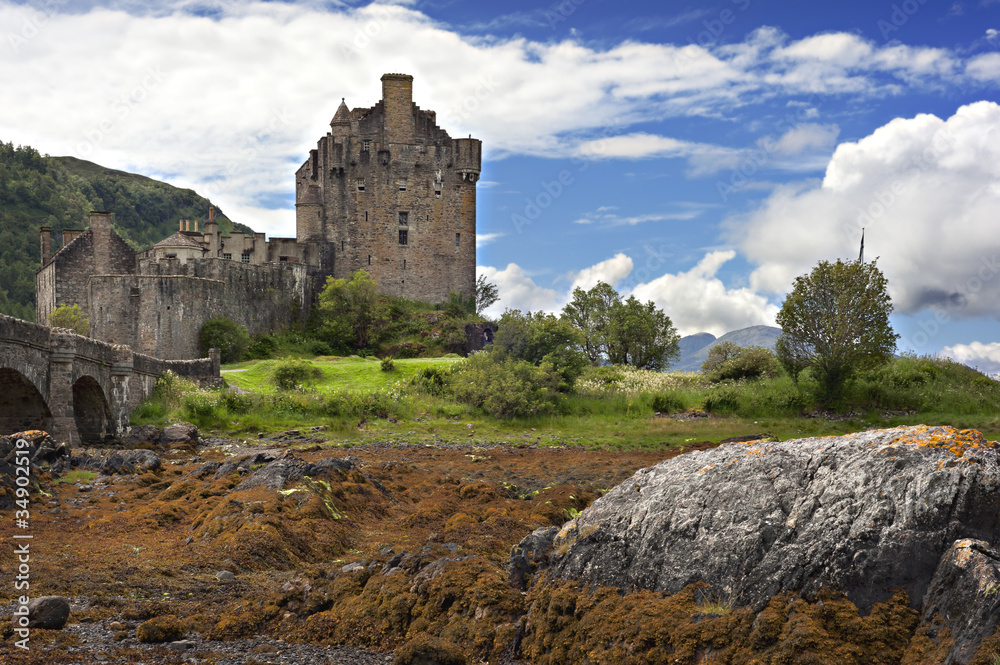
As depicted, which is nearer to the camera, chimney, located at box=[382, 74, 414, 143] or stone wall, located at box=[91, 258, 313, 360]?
stone wall, located at box=[91, 258, 313, 360]

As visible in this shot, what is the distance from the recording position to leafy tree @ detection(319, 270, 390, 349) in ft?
185

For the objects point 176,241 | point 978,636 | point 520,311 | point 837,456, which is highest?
point 176,241

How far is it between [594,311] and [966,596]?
55.5m

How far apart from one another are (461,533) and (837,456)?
6.25m

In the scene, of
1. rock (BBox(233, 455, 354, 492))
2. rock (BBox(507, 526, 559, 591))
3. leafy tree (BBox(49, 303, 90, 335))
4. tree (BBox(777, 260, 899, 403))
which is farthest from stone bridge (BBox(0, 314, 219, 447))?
tree (BBox(777, 260, 899, 403))

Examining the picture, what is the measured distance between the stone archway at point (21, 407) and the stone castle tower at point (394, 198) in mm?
42223

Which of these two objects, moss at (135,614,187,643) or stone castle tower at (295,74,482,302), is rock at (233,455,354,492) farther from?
stone castle tower at (295,74,482,302)

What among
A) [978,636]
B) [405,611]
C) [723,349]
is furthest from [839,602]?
[723,349]

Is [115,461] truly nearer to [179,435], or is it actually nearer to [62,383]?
[62,383]

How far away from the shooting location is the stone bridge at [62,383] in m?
20.0

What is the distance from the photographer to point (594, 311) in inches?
2421

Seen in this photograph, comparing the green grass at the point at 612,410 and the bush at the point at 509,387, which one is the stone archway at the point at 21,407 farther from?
the bush at the point at 509,387

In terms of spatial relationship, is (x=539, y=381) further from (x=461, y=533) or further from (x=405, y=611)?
(x=405, y=611)

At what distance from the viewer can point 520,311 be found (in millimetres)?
39312
